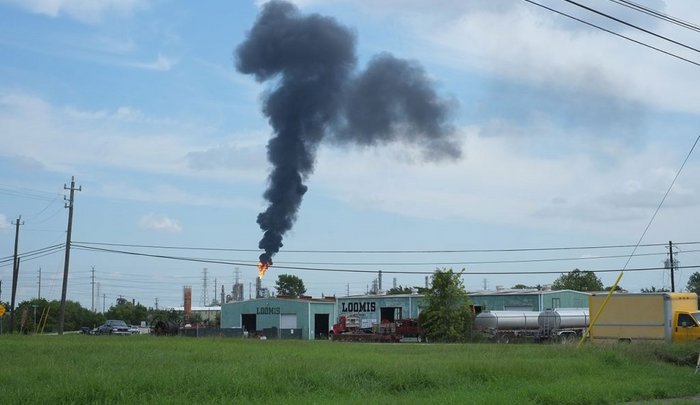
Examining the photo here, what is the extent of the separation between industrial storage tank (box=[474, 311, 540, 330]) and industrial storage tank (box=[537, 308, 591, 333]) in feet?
5.88

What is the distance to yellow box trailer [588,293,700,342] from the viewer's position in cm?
3653

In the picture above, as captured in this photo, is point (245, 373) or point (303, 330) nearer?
point (245, 373)

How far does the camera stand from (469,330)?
5750 centimetres

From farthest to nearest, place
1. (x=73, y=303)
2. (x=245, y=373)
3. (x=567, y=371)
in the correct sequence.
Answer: (x=73, y=303) < (x=567, y=371) < (x=245, y=373)

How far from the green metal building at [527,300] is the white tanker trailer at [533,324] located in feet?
19.0

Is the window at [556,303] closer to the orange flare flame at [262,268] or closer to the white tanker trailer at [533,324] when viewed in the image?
the white tanker trailer at [533,324]

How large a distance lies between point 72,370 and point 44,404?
4.95 meters

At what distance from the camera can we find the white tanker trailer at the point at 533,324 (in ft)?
180

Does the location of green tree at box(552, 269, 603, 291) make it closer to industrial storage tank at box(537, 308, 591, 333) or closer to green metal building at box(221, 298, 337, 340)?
green metal building at box(221, 298, 337, 340)

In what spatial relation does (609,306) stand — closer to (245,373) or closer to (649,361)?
(649,361)

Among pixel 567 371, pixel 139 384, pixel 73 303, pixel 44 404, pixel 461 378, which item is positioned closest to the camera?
pixel 44 404

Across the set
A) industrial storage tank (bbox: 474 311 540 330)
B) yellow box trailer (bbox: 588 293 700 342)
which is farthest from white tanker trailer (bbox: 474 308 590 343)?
yellow box trailer (bbox: 588 293 700 342)

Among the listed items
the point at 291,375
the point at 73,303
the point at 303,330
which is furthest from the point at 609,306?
the point at 73,303

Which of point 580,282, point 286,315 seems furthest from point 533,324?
point 580,282
